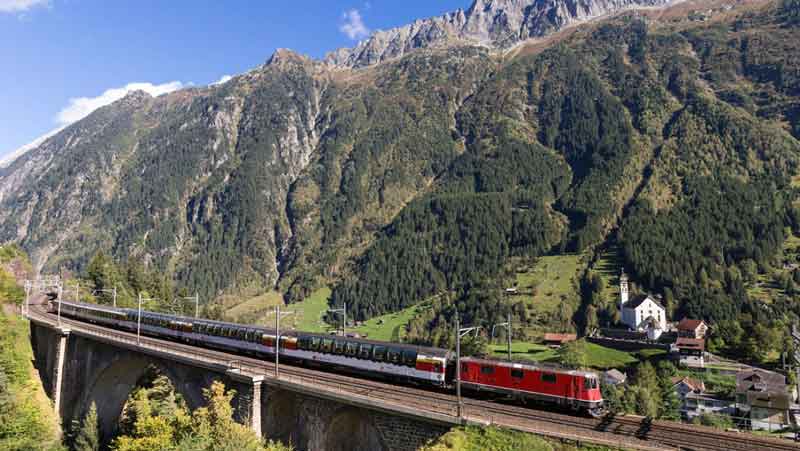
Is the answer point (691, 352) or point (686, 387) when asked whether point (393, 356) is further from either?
point (691, 352)

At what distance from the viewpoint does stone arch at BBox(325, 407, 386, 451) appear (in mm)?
→ 30516

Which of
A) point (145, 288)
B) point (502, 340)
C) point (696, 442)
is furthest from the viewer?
point (502, 340)

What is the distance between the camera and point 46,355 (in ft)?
218

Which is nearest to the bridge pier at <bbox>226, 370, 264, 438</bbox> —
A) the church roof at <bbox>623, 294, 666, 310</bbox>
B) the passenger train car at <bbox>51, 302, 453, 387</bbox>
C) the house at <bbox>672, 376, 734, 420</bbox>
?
the passenger train car at <bbox>51, 302, 453, 387</bbox>

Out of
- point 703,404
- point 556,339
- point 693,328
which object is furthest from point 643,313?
point 703,404

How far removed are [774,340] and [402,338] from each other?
88.3 m

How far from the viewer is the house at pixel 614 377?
93.2 metres

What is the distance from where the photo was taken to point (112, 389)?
59.8 m

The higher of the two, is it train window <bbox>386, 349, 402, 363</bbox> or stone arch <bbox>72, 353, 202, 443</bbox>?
train window <bbox>386, 349, 402, 363</bbox>

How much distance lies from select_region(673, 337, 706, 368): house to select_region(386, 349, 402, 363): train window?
89.5m

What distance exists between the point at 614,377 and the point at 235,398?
78.8m

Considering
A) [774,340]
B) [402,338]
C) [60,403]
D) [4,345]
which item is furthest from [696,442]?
[402,338]

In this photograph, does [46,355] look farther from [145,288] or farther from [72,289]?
[145,288]

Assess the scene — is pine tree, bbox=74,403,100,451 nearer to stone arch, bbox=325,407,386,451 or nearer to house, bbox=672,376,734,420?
stone arch, bbox=325,407,386,451
